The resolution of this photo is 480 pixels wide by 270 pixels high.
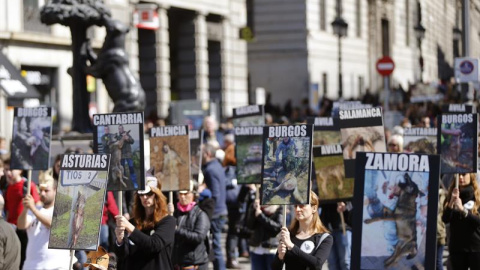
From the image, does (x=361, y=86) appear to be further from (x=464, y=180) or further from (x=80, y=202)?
(x=80, y=202)

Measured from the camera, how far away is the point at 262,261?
11.8 meters

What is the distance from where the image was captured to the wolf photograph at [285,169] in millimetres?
8891

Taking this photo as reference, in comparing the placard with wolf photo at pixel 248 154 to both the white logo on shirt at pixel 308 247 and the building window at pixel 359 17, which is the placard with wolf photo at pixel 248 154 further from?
the building window at pixel 359 17

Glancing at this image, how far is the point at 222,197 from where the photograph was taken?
567 inches

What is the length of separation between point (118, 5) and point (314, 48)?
1976 centimetres

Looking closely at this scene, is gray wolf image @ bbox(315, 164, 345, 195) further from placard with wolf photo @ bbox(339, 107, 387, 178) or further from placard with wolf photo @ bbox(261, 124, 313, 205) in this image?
placard with wolf photo @ bbox(261, 124, 313, 205)

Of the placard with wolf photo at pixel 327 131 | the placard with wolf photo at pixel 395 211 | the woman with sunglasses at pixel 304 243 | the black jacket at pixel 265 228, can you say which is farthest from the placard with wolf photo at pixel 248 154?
the placard with wolf photo at pixel 395 211

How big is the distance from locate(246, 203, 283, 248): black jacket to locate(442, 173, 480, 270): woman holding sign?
5.63 feet

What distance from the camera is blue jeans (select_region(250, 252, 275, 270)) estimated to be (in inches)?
461

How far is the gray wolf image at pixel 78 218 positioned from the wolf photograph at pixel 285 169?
1431 millimetres

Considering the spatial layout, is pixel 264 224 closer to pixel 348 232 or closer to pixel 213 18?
pixel 348 232

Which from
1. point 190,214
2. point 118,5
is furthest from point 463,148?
point 118,5

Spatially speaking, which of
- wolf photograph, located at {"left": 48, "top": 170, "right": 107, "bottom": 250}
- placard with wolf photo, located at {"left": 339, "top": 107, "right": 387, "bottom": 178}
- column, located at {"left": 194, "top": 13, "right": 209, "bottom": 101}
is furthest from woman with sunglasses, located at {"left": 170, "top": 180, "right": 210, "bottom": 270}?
column, located at {"left": 194, "top": 13, "right": 209, "bottom": 101}

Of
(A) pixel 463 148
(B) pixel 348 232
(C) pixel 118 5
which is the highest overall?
(C) pixel 118 5
